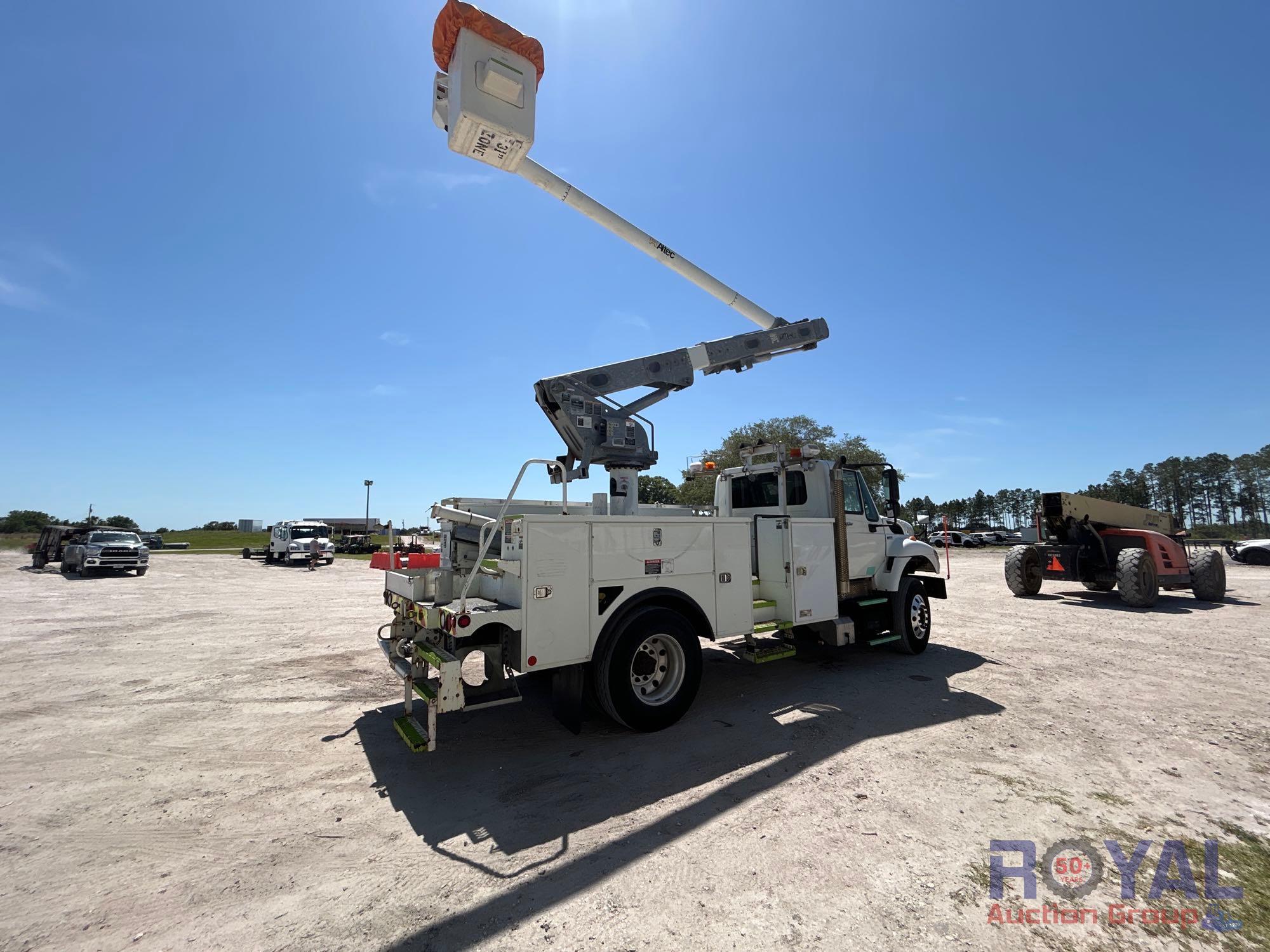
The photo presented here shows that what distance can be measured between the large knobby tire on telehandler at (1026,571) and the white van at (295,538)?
32316 millimetres

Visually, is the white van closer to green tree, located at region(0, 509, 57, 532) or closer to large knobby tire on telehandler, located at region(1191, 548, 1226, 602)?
large knobby tire on telehandler, located at region(1191, 548, 1226, 602)

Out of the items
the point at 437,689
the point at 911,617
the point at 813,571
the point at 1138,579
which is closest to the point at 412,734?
the point at 437,689

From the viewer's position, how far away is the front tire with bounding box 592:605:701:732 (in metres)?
5.16

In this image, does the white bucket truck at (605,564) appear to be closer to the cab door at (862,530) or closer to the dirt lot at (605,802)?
the cab door at (862,530)

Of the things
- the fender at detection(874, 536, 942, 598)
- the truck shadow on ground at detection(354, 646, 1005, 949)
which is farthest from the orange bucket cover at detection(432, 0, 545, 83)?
the fender at detection(874, 536, 942, 598)

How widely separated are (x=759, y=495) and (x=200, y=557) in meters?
41.3

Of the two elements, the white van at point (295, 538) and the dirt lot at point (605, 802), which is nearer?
the dirt lot at point (605, 802)

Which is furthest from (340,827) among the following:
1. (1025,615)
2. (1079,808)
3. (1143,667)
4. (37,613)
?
(37,613)

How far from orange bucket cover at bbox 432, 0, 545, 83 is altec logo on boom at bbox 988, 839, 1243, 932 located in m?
7.17

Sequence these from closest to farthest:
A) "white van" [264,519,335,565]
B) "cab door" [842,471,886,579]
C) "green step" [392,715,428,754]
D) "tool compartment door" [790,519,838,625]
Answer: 1. "green step" [392,715,428,754]
2. "tool compartment door" [790,519,838,625]
3. "cab door" [842,471,886,579]
4. "white van" [264,519,335,565]

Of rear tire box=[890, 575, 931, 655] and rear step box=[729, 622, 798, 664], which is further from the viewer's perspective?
rear tire box=[890, 575, 931, 655]

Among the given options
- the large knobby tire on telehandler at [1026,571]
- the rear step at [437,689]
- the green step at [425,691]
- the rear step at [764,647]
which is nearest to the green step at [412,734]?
the rear step at [437,689]

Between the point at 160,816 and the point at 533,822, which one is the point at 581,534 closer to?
the point at 533,822

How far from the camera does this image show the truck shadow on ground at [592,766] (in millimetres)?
3414
